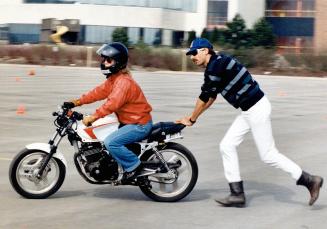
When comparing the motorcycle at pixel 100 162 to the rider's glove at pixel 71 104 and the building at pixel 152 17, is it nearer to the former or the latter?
the rider's glove at pixel 71 104

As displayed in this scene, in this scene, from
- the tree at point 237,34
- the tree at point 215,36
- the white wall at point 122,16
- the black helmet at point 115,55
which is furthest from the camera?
the white wall at point 122,16

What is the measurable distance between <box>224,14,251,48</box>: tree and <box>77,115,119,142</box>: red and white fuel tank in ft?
208

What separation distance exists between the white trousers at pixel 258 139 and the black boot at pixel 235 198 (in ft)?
0.21

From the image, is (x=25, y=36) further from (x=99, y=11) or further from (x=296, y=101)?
(x=296, y=101)

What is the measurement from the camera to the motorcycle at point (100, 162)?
7875mm

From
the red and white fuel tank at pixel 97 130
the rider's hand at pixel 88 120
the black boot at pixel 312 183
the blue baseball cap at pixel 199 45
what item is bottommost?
the black boot at pixel 312 183

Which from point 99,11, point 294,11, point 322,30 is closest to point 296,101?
point 322,30

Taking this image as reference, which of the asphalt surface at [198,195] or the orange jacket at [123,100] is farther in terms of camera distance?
the orange jacket at [123,100]

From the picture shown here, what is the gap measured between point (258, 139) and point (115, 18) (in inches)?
3150

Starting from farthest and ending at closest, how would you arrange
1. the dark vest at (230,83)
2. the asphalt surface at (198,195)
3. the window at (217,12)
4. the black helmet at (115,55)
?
the window at (217,12) < the black helmet at (115,55) < the dark vest at (230,83) < the asphalt surface at (198,195)

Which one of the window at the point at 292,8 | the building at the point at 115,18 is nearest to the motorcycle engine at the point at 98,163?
the window at the point at 292,8

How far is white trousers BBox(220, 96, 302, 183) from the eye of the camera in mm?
7783

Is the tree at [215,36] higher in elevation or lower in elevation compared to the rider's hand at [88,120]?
lower

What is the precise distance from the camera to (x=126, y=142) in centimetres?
787
